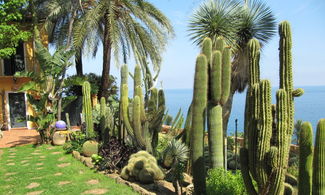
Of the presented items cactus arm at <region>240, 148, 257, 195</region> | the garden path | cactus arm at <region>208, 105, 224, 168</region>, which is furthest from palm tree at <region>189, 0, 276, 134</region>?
the garden path

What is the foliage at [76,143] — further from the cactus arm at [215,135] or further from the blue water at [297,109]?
the cactus arm at [215,135]

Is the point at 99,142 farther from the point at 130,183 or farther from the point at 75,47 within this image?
the point at 75,47

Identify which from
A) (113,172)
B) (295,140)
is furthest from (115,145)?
(295,140)

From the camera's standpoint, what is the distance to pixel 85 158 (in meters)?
10.2

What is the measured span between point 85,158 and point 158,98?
364 centimetres

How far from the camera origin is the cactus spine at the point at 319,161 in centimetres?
393

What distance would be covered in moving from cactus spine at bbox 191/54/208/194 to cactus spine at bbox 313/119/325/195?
2625mm

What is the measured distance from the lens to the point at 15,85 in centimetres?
1748

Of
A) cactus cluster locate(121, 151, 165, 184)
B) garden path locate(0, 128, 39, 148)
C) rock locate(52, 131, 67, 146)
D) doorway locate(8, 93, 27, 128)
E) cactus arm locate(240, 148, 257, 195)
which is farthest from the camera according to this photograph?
doorway locate(8, 93, 27, 128)

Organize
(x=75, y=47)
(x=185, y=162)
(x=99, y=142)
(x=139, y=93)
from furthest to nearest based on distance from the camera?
(x=75, y=47), (x=99, y=142), (x=139, y=93), (x=185, y=162)

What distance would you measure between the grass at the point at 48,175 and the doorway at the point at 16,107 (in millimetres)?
6495

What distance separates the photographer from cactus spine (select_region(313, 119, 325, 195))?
3930mm

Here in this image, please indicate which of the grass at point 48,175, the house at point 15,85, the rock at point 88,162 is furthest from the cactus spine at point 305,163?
the house at point 15,85

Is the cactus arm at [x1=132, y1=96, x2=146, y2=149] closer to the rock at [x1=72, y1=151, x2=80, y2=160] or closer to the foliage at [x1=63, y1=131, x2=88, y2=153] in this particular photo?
the rock at [x1=72, y1=151, x2=80, y2=160]
